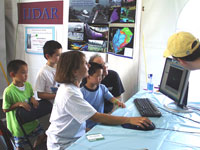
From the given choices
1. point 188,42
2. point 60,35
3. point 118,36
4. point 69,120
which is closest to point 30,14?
point 60,35

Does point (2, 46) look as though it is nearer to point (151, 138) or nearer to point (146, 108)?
point (146, 108)

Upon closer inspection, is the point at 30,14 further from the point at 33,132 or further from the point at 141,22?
the point at 33,132

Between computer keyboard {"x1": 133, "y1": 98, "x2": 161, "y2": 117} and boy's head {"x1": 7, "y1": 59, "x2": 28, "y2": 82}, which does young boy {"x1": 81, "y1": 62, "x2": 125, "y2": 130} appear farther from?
boy's head {"x1": 7, "y1": 59, "x2": 28, "y2": 82}

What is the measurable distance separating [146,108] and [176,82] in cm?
34

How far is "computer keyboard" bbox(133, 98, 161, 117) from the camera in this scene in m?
1.38

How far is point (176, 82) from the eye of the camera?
1534 mm

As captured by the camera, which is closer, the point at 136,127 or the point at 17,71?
the point at 136,127

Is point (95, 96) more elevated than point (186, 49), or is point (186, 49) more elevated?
point (186, 49)

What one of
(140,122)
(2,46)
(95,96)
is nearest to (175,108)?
(140,122)

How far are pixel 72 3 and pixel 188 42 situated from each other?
7.33 ft

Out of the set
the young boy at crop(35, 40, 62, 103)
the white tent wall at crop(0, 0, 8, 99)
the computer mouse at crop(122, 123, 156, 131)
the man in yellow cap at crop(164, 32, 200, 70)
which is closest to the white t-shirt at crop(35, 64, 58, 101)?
the young boy at crop(35, 40, 62, 103)

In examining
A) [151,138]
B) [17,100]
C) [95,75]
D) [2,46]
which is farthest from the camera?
[2,46]

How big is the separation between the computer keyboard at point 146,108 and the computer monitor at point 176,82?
197 mm

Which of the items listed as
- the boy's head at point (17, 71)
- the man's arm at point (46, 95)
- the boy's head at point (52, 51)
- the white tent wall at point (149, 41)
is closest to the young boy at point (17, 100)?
the boy's head at point (17, 71)
